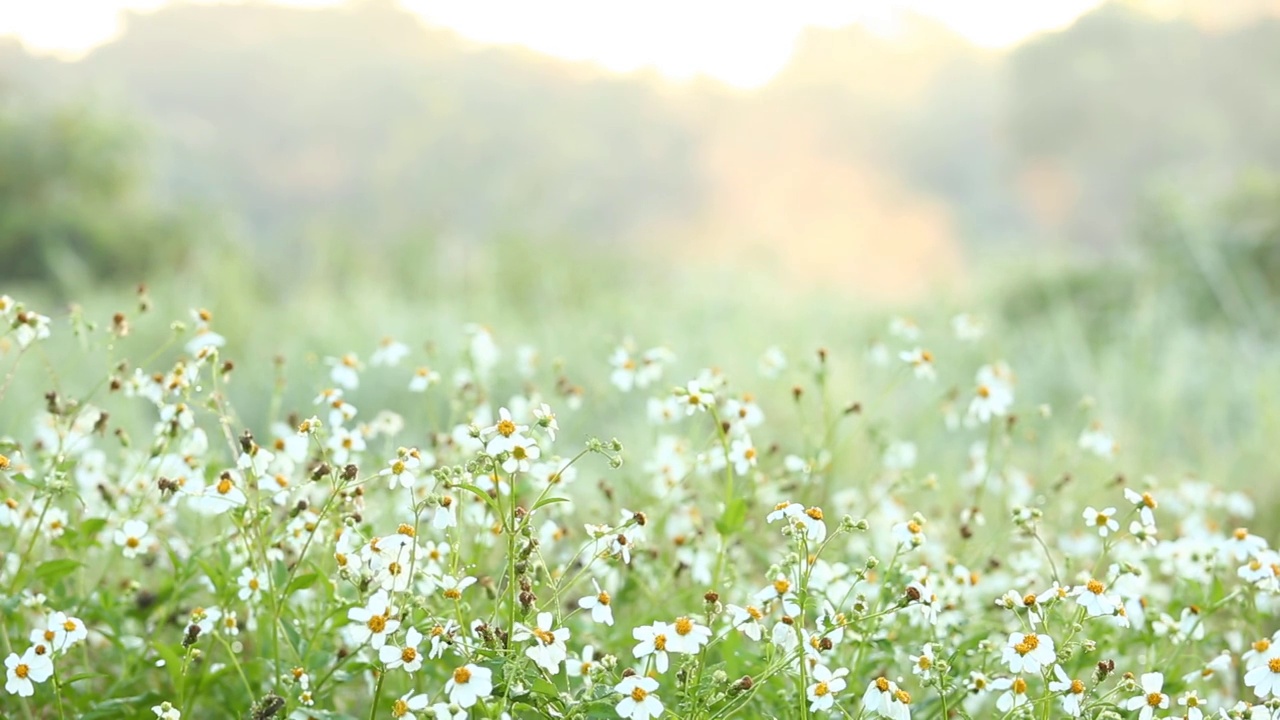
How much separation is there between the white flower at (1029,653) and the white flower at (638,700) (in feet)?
1.28

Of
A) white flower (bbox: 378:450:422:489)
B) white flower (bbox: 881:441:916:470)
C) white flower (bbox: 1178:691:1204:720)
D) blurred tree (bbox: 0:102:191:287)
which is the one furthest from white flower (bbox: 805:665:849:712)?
blurred tree (bbox: 0:102:191:287)

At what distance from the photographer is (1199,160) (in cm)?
2116

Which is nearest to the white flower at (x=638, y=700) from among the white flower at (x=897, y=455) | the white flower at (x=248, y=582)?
the white flower at (x=248, y=582)

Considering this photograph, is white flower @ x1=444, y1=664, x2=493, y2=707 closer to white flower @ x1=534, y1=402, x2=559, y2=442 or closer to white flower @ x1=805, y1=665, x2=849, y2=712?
white flower @ x1=534, y1=402, x2=559, y2=442

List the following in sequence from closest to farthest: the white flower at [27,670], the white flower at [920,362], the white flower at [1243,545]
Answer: the white flower at [27,670] → the white flower at [1243,545] → the white flower at [920,362]

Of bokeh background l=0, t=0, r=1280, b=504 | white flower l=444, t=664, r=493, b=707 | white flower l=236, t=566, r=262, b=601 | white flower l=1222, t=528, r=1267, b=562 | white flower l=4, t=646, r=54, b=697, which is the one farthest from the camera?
bokeh background l=0, t=0, r=1280, b=504

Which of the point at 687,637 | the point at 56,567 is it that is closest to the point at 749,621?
the point at 687,637

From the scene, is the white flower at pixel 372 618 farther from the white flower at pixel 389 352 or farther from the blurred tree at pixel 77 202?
the blurred tree at pixel 77 202

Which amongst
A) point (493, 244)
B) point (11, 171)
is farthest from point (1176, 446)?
point (11, 171)

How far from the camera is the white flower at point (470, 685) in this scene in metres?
1.14

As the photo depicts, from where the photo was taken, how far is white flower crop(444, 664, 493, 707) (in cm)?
114

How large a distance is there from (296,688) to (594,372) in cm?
378

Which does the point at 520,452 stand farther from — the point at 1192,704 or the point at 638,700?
the point at 1192,704

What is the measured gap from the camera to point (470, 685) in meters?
1.15
